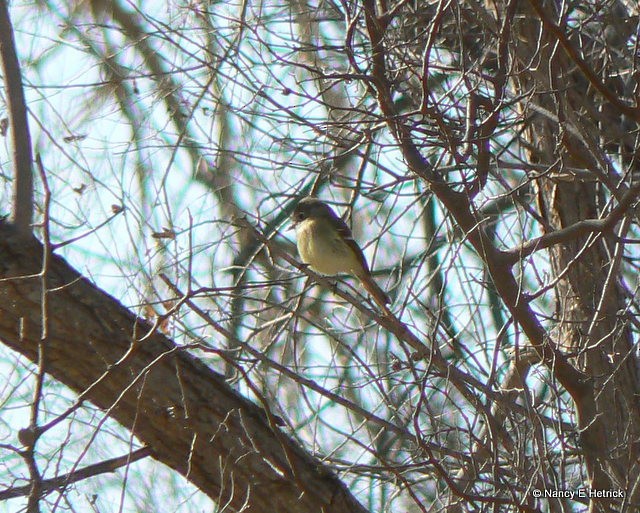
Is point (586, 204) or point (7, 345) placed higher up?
point (586, 204)

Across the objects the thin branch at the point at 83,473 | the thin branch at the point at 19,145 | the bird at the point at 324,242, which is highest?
the bird at the point at 324,242

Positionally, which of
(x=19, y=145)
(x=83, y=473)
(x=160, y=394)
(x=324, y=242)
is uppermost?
(x=324, y=242)

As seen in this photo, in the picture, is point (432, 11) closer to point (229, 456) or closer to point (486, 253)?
point (486, 253)

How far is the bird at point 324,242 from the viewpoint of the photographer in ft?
19.8

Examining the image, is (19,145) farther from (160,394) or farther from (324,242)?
(324,242)

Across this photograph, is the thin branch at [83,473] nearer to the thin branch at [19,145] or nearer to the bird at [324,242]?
the thin branch at [19,145]

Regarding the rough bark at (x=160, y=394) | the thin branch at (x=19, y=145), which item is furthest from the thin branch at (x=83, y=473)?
the thin branch at (x=19, y=145)

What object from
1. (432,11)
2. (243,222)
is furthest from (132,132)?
(432,11)

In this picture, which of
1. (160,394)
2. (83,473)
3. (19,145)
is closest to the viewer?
(83,473)

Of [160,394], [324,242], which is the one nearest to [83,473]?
[160,394]

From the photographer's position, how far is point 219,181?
471 centimetres

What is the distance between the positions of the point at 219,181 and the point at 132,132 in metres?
0.49

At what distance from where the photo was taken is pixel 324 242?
6.15 m

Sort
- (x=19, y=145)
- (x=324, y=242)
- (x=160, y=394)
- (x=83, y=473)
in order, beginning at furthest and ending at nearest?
(x=324, y=242) < (x=19, y=145) < (x=160, y=394) < (x=83, y=473)
